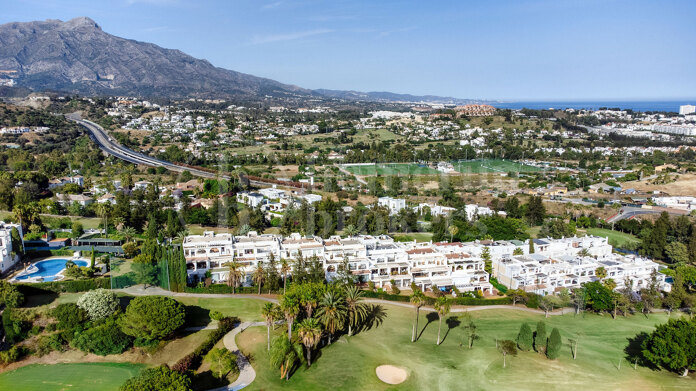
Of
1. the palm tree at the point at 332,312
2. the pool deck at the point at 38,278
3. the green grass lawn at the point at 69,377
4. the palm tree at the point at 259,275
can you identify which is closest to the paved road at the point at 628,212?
the palm tree at the point at 332,312

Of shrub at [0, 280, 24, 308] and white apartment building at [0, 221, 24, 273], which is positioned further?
white apartment building at [0, 221, 24, 273]

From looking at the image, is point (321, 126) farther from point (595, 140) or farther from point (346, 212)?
point (346, 212)

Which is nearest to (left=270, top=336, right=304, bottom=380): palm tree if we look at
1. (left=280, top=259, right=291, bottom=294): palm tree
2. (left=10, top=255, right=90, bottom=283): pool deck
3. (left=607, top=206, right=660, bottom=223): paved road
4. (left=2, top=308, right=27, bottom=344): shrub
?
(left=280, top=259, right=291, bottom=294): palm tree

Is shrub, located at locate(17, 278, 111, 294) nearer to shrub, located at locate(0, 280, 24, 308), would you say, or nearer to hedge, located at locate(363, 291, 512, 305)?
shrub, located at locate(0, 280, 24, 308)

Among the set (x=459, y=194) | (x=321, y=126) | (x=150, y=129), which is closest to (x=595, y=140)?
(x=459, y=194)

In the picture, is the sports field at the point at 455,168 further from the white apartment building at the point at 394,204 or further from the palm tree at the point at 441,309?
the palm tree at the point at 441,309

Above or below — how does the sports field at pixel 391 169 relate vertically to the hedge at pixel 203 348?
above

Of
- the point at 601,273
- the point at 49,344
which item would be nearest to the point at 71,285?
the point at 49,344
